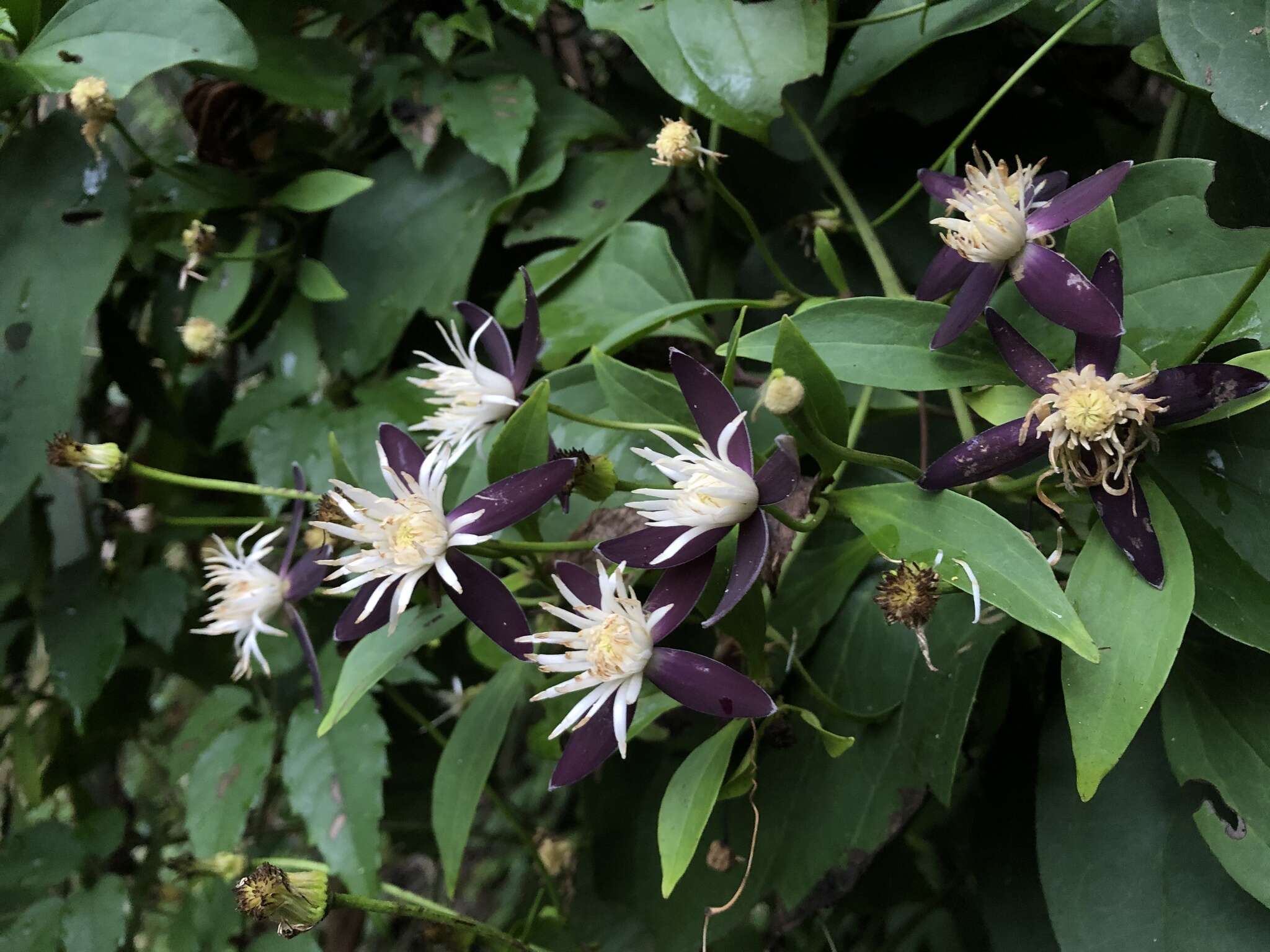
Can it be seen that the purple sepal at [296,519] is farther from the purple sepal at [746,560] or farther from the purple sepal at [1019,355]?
the purple sepal at [1019,355]

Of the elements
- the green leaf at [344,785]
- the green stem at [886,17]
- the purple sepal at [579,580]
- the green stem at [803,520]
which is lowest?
the green leaf at [344,785]

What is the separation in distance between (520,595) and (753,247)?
15.0 inches

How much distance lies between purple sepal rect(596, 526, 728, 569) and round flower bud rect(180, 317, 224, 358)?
0.56 meters

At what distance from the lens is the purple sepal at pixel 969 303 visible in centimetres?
41

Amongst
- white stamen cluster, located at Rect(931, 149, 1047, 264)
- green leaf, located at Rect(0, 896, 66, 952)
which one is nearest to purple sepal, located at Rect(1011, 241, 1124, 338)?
white stamen cluster, located at Rect(931, 149, 1047, 264)

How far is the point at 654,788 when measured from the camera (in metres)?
0.73

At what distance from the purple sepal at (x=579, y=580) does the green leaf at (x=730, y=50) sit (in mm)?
334

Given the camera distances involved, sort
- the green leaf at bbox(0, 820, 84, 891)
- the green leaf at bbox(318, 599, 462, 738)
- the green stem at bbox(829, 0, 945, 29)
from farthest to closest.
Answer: the green leaf at bbox(0, 820, 84, 891), the green stem at bbox(829, 0, 945, 29), the green leaf at bbox(318, 599, 462, 738)

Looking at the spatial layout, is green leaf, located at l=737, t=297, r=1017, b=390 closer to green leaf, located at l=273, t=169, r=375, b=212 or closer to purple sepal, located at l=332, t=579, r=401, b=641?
purple sepal, located at l=332, t=579, r=401, b=641

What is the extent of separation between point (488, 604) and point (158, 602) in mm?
552

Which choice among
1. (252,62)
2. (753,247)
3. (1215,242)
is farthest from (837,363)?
(252,62)

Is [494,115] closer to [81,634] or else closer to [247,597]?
[247,597]

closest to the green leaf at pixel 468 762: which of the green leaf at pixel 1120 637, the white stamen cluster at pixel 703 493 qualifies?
the white stamen cluster at pixel 703 493

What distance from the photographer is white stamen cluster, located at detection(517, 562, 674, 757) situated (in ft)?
1.26
